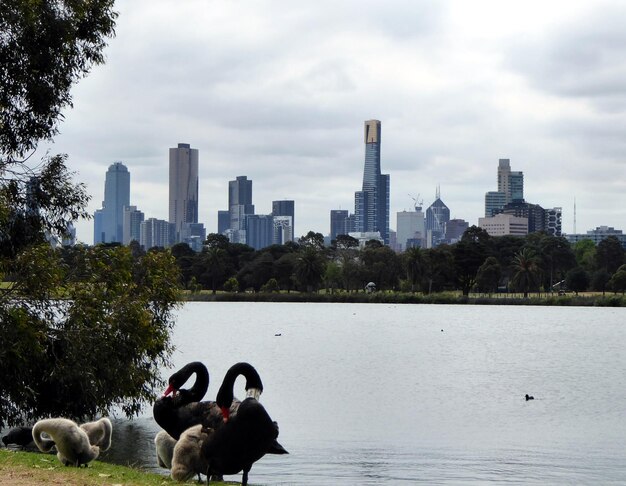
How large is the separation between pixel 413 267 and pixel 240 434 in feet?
425

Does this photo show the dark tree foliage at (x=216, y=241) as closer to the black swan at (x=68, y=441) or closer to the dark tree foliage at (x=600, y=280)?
the dark tree foliage at (x=600, y=280)

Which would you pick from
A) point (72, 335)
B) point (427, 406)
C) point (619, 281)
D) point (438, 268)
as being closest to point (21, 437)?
point (72, 335)

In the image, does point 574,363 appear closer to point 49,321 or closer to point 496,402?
point 496,402

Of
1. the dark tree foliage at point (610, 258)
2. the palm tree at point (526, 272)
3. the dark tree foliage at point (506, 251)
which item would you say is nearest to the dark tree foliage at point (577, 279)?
the dark tree foliage at point (610, 258)

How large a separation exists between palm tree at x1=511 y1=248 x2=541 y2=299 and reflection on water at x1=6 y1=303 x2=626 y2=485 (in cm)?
5734

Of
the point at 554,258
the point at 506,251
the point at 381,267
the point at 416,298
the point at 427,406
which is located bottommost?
the point at 427,406

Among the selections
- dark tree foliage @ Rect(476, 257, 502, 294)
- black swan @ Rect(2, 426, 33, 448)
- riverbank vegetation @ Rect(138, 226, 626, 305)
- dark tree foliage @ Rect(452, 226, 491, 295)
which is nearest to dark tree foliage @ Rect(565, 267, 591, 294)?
riverbank vegetation @ Rect(138, 226, 626, 305)

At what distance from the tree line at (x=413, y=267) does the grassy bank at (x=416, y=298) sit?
139cm

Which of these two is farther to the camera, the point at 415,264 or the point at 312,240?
the point at 312,240

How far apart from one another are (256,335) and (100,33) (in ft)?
208

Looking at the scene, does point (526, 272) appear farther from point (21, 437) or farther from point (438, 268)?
point (21, 437)

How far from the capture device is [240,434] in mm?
14555

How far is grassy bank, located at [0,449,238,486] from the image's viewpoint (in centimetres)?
1387

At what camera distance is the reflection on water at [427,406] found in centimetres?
2484
